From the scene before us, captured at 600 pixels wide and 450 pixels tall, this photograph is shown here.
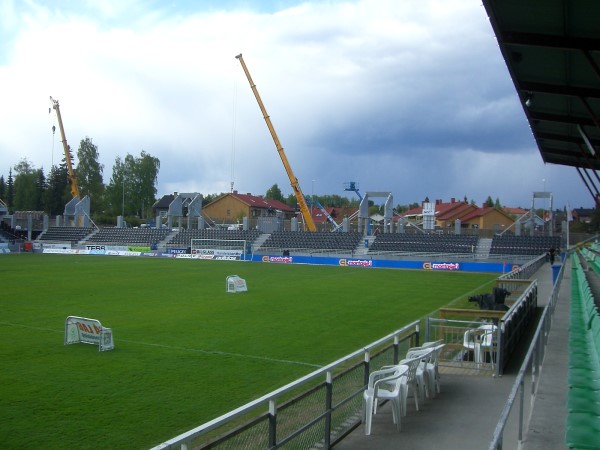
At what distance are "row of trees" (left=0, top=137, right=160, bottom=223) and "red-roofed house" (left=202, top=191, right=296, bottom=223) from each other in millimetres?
12918

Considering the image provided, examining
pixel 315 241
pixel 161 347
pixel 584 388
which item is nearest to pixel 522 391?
pixel 584 388

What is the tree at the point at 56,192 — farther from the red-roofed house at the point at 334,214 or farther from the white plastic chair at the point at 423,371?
the white plastic chair at the point at 423,371

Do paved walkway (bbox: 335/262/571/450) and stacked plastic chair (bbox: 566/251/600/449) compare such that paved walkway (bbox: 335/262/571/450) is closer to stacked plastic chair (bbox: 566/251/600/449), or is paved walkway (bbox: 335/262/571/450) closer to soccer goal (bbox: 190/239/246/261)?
stacked plastic chair (bbox: 566/251/600/449)

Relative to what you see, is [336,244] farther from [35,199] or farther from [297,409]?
[35,199]

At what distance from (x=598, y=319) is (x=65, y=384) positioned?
931 cm

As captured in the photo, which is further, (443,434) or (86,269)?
(86,269)

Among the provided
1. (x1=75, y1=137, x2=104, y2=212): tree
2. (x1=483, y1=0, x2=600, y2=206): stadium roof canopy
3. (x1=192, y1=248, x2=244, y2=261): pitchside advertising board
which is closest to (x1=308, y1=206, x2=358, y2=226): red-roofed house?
(x1=75, y1=137, x2=104, y2=212): tree

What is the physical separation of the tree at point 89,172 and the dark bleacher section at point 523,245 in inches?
3063

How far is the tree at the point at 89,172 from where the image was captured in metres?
104

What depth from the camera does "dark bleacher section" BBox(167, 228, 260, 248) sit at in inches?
2549

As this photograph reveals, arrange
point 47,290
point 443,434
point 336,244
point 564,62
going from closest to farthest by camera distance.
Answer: point 443,434 → point 564,62 → point 47,290 → point 336,244

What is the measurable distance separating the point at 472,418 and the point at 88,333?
32.5ft

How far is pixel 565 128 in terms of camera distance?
57.7 ft

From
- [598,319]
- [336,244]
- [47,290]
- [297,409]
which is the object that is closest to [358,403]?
[297,409]
